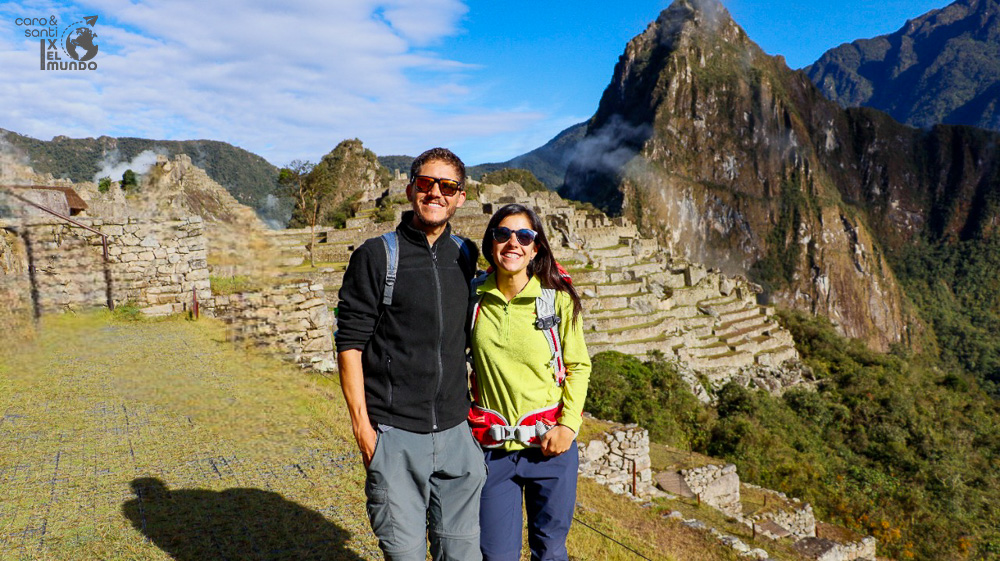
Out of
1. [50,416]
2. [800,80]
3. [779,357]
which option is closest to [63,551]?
[50,416]

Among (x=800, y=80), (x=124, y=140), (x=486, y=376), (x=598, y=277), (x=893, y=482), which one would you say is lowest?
(x=893, y=482)

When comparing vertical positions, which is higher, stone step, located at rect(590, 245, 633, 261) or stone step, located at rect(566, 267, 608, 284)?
stone step, located at rect(590, 245, 633, 261)

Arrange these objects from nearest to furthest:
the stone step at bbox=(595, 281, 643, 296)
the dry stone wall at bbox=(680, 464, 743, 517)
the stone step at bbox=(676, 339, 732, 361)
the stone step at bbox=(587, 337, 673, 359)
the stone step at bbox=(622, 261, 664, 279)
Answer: the dry stone wall at bbox=(680, 464, 743, 517), the stone step at bbox=(587, 337, 673, 359), the stone step at bbox=(676, 339, 732, 361), the stone step at bbox=(595, 281, 643, 296), the stone step at bbox=(622, 261, 664, 279)

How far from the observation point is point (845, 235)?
14538 centimetres

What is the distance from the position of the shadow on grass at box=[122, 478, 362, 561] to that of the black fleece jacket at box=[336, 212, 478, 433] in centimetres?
197

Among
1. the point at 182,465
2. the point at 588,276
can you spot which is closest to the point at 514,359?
the point at 182,465

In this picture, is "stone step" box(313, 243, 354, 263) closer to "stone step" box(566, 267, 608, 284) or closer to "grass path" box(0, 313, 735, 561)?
"stone step" box(566, 267, 608, 284)

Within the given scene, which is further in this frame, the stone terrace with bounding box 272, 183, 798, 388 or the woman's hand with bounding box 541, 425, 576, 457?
the stone terrace with bounding box 272, 183, 798, 388

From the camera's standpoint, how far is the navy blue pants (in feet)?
9.22

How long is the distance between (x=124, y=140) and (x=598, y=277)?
63501 millimetres

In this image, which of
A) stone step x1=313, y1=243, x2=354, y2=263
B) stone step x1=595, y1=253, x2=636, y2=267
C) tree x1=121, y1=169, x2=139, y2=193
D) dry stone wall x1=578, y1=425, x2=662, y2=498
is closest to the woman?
dry stone wall x1=578, y1=425, x2=662, y2=498

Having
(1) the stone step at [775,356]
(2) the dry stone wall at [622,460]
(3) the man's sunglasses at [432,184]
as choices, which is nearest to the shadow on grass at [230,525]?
(3) the man's sunglasses at [432,184]

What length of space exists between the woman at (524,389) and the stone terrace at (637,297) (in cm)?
1479

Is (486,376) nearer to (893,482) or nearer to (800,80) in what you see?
(893,482)
